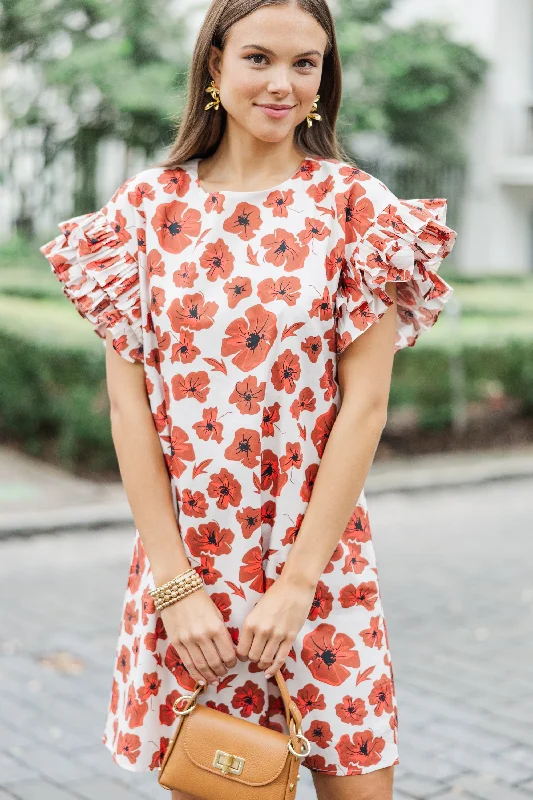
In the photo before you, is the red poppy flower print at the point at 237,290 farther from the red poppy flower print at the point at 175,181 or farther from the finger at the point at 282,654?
the finger at the point at 282,654

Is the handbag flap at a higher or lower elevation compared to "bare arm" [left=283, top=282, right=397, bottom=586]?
lower

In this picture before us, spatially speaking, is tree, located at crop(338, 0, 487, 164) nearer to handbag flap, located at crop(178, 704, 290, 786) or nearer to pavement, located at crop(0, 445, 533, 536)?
pavement, located at crop(0, 445, 533, 536)

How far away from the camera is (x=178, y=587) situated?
194 cm

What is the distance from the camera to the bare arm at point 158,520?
1.92 m

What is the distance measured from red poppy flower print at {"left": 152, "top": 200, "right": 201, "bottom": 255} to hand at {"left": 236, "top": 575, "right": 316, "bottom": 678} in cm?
63

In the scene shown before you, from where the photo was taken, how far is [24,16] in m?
13.6

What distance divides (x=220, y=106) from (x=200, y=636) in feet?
3.22

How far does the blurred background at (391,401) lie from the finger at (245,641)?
4.05ft

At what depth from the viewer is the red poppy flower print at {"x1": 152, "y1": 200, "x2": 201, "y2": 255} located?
1992mm

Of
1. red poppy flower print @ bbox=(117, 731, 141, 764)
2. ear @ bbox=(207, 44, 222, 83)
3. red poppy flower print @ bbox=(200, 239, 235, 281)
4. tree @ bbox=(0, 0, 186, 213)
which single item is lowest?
red poppy flower print @ bbox=(117, 731, 141, 764)

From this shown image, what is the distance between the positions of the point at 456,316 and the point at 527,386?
1.00 meters

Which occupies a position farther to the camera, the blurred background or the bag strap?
the blurred background

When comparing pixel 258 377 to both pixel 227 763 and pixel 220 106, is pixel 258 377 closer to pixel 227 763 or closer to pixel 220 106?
pixel 220 106

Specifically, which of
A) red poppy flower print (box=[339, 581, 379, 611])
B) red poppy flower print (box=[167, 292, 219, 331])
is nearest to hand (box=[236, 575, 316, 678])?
red poppy flower print (box=[339, 581, 379, 611])
